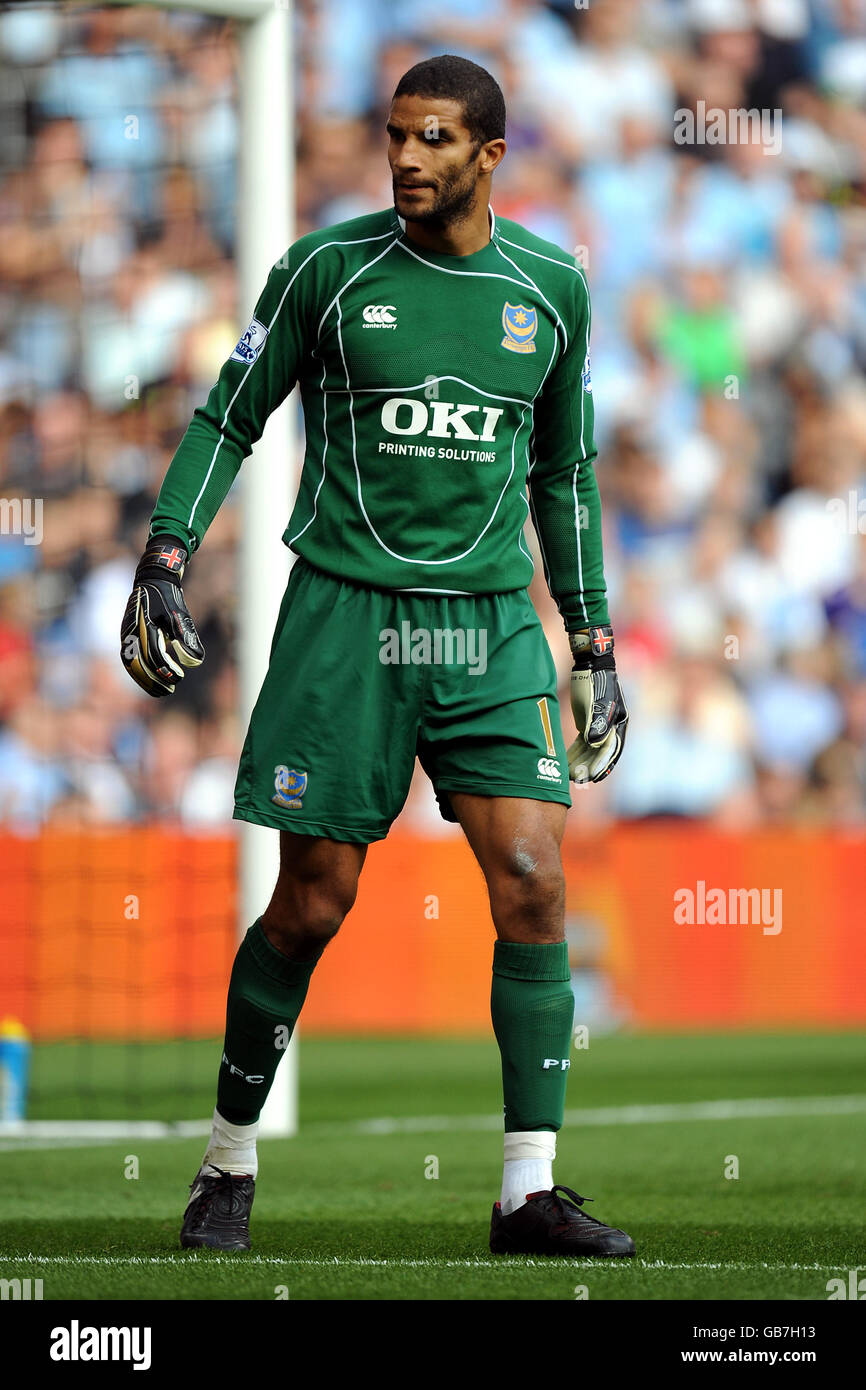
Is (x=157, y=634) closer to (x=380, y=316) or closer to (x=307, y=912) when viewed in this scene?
(x=307, y=912)

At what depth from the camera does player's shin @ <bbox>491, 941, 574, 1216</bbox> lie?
3.99m

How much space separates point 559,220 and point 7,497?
4.33m

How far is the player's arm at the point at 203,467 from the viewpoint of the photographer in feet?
12.8

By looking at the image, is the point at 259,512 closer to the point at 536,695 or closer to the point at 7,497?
the point at 536,695

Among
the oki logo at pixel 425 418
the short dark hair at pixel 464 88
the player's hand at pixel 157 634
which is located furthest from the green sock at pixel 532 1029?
the short dark hair at pixel 464 88

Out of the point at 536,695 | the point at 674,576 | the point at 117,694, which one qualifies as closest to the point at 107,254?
the point at 117,694

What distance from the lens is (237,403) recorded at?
4.18 metres

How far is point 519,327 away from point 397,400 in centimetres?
29

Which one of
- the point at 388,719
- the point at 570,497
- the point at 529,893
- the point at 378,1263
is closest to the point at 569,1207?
the point at 378,1263

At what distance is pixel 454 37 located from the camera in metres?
14.2

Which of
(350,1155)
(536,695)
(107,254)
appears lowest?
(350,1155)

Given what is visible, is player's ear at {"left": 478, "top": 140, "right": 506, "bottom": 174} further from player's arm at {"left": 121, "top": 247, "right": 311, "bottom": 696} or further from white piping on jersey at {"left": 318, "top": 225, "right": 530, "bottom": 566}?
player's arm at {"left": 121, "top": 247, "right": 311, "bottom": 696}

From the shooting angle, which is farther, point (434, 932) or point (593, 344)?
point (593, 344)

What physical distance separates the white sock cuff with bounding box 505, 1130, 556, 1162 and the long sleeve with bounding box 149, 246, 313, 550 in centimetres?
130
